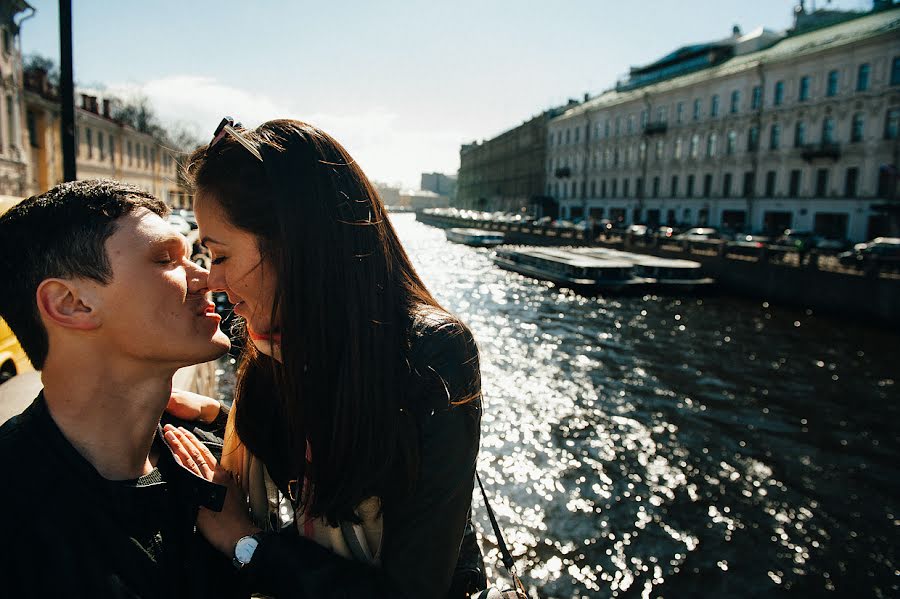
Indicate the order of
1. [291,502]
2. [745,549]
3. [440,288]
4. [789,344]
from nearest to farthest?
1. [291,502]
2. [745,549]
3. [789,344]
4. [440,288]

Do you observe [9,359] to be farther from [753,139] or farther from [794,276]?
[753,139]

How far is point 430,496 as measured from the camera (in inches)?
54.8

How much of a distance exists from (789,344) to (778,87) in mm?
30282

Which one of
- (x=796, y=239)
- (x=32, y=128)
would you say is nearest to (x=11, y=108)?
(x=32, y=128)

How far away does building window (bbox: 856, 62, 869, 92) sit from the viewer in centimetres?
3447

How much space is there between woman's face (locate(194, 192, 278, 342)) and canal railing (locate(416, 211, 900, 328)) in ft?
80.6

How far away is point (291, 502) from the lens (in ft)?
5.91

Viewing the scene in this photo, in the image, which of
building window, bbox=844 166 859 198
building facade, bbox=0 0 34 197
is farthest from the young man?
building window, bbox=844 166 859 198

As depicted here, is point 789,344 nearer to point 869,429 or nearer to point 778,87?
point 869,429

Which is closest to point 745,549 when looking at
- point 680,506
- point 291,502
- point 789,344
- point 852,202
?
point 680,506

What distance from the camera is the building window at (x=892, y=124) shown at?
109 ft

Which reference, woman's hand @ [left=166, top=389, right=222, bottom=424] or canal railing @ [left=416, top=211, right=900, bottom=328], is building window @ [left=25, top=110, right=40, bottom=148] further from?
woman's hand @ [left=166, top=389, right=222, bottom=424]

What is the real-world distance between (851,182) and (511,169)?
54.2 metres

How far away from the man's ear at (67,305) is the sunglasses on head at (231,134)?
1.63ft
